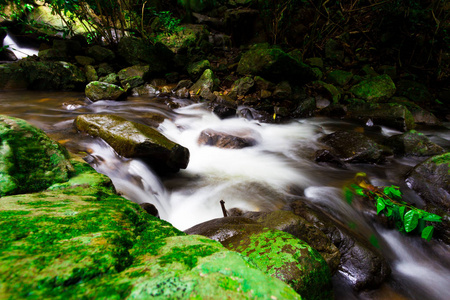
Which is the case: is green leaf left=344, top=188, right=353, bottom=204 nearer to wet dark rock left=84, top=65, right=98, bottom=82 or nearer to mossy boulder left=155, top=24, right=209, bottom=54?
wet dark rock left=84, top=65, right=98, bottom=82

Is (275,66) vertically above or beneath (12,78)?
above

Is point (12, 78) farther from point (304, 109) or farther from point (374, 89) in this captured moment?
point (374, 89)

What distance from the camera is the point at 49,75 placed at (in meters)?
7.91

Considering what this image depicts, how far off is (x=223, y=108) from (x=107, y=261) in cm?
679

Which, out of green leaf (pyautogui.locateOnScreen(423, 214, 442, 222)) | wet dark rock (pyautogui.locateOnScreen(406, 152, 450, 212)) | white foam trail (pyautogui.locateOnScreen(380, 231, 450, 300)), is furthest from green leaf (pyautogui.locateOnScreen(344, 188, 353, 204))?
wet dark rock (pyautogui.locateOnScreen(406, 152, 450, 212))

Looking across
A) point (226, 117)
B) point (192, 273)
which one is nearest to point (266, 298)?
point (192, 273)

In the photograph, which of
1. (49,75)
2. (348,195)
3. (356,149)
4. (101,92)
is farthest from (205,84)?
(348,195)

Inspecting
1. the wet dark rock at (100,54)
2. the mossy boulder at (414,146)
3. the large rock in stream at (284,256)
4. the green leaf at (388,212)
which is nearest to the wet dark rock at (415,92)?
the mossy boulder at (414,146)

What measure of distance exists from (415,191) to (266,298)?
4.99 metres

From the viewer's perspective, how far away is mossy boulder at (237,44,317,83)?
8289 millimetres

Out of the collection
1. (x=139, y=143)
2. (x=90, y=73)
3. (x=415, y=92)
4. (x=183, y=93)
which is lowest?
(x=415, y=92)

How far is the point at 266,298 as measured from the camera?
0.79 meters

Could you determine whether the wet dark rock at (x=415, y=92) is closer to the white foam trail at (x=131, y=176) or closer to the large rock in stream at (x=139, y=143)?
the large rock in stream at (x=139, y=143)

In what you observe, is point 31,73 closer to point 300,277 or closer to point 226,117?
point 226,117
